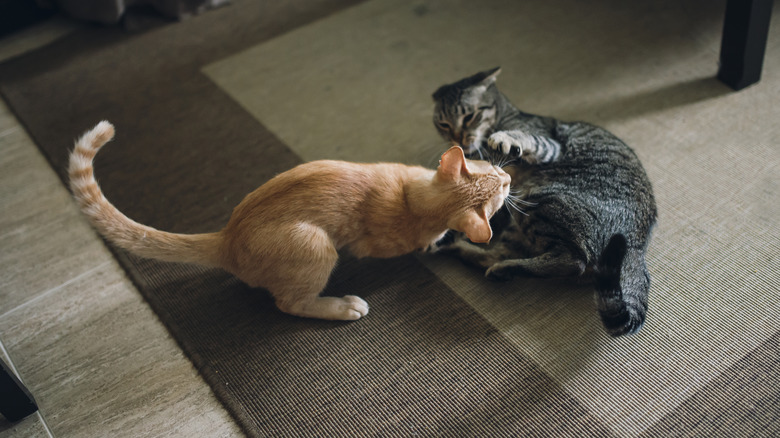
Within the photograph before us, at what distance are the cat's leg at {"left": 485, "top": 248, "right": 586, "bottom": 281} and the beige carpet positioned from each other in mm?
62

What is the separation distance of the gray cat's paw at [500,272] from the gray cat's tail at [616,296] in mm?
267

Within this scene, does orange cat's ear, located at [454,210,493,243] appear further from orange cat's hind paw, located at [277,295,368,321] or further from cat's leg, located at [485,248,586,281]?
orange cat's hind paw, located at [277,295,368,321]

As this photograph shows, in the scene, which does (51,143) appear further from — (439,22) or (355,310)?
(439,22)

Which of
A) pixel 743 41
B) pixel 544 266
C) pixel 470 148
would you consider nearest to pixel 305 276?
pixel 544 266

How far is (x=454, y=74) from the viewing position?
2.42 meters

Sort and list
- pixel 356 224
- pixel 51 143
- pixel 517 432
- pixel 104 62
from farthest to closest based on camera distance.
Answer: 1. pixel 104 62
2. pixel 51 143
3. pixel 356 224
4. pixel 517 432

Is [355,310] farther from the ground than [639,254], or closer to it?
closer to it

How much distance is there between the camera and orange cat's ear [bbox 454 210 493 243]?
1.37 meters

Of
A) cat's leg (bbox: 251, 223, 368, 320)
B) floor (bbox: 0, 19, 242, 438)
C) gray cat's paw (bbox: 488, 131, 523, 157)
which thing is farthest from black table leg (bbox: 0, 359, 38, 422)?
gray cat's paw (bbox: 488, 131, 523, 157)

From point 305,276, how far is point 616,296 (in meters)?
0.76

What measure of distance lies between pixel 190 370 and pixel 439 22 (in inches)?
78.8

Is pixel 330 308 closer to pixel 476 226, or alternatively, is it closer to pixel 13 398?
pixel 476 226

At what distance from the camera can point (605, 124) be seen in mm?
2104

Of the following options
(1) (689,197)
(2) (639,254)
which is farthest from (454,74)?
(2) (639,254)
